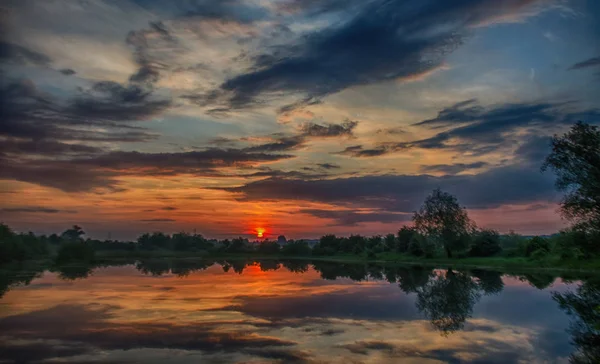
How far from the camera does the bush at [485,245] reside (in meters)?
83.6

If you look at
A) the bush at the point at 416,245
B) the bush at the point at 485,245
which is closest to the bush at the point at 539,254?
the bush at the point at 485,245

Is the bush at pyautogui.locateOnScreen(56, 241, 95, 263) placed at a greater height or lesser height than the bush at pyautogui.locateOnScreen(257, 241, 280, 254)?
lesser

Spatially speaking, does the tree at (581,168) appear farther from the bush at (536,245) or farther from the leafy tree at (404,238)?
the leafy tree at (404,238)

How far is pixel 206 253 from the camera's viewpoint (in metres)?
160

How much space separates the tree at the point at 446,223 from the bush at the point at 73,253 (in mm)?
75284

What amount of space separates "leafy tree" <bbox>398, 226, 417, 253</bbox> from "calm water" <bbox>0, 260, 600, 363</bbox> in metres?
69.8

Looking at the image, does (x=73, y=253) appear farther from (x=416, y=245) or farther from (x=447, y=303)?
(x=447, y=303)

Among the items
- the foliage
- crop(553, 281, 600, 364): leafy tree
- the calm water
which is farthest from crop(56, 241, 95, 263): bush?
crop(553, 281, 600, 364): leafy tree

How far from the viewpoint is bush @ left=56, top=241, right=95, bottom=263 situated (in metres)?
93.3

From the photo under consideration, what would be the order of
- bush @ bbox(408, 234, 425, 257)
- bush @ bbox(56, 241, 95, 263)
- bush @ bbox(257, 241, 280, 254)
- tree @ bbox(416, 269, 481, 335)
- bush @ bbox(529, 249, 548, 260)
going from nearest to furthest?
tree @ bbox(416, 269, 481, 335) → bush @ bbox(529, 249, 548, 260) → bush @ bbox(56, 241, 95, 263) → bush @ bbox(408, 234, 425, 257) → bush @ bbox(257, 241, 280, 254)

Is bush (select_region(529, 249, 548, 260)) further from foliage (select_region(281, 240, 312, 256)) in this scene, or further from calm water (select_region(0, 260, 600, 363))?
foliage (select_region(281, 240, 312, 256))

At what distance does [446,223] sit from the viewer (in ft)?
290

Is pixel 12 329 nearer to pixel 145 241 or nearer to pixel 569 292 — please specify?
pixel 569 292

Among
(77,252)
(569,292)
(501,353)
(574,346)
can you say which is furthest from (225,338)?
(77,252)
